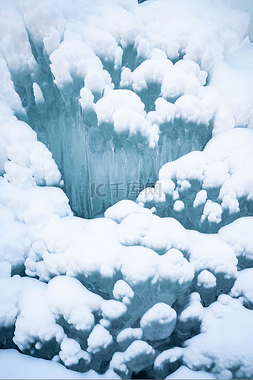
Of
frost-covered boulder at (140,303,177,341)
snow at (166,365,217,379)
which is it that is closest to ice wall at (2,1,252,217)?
frost-covered boulder at (140,303,177,341)

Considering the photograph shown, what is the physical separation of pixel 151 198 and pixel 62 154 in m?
0.95

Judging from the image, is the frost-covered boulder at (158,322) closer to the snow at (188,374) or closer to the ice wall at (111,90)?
the snow at (188,374)

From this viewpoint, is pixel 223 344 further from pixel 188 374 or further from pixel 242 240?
pixel 242 240

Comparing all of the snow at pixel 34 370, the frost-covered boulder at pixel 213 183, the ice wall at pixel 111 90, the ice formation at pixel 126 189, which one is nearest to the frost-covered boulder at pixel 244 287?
the ice formation at pixel 126 189

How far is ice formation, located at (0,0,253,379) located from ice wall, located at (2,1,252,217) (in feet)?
0.04

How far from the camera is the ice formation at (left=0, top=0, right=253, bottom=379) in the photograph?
1470 mm

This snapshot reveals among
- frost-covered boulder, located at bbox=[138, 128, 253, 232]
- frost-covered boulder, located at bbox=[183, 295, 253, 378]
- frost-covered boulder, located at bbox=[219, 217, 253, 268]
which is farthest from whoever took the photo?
frost-covered boulder, located at bbox=[138, 128, 253, 232]

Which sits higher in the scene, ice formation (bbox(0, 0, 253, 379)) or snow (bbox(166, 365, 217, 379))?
ice formation (bbox(0, 0, 253, 379))

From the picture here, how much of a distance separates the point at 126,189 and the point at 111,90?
2.96ft

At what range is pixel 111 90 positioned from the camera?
2.09 metres

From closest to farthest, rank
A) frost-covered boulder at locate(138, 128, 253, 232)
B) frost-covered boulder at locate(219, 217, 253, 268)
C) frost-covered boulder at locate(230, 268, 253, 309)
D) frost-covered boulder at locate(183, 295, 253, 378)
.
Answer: frost-covered boulder at locate(183, 295, 253, 378)
frost-covered boulder at locate(230, 268, 253, 309)
frost-covered boulder at locate(219, 217, 253, 268)
frost-covered boulder at locate(138, 128, 253, 232)

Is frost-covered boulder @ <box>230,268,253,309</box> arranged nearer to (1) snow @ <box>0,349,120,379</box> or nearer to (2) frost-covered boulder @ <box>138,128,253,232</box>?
(2) frost-covered boulder @ <box>138,128,253,232</box>

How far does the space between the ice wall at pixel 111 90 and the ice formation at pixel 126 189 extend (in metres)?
0.01

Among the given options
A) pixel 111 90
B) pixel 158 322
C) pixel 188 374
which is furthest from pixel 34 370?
pixel 111 90
